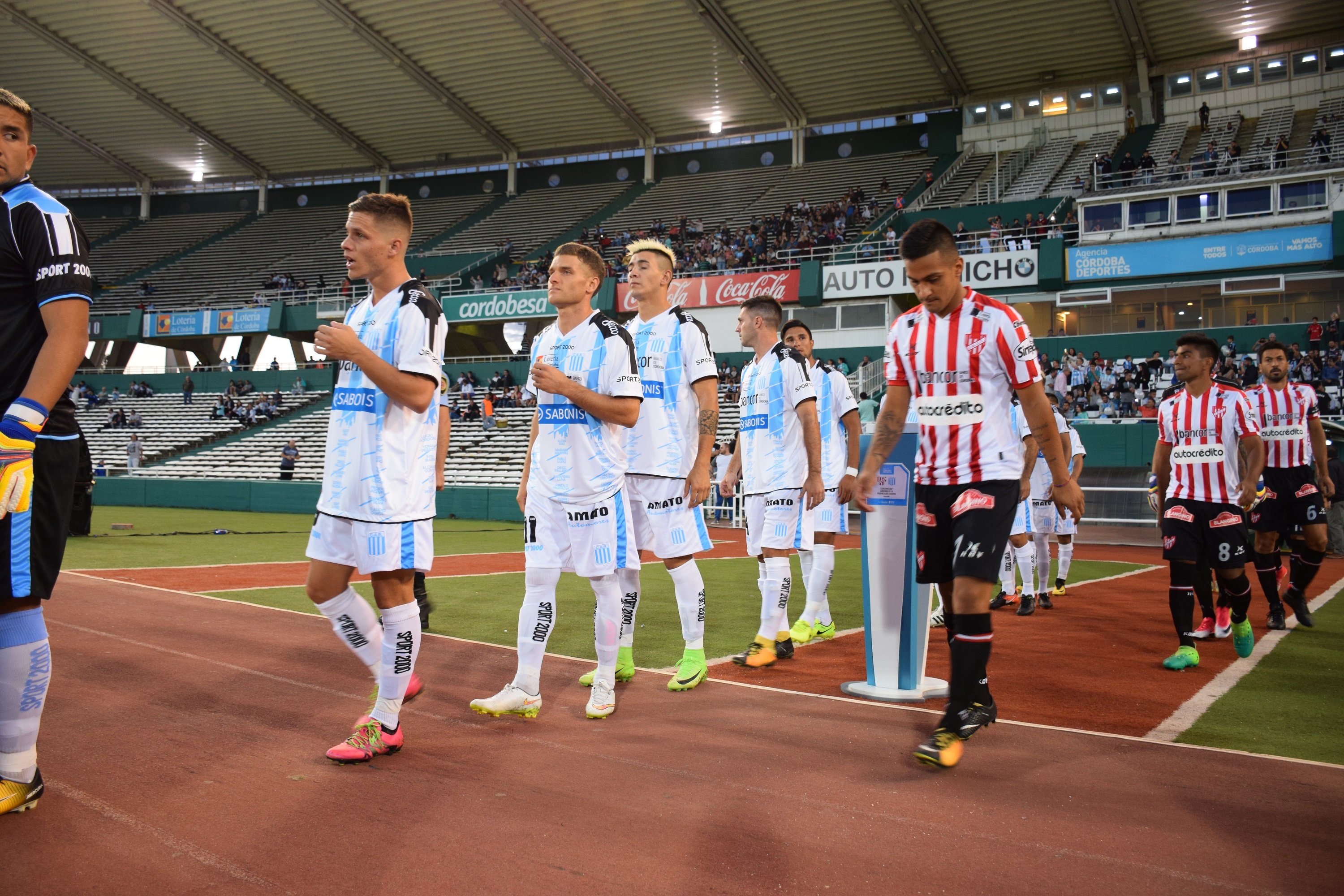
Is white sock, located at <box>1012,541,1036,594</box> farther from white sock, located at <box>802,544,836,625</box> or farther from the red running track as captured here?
the red running track

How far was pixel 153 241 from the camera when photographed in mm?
52250

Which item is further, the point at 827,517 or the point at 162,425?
the point at 162,425

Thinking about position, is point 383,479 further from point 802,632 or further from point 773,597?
point 802,632

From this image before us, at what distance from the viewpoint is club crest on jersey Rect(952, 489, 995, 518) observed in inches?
164

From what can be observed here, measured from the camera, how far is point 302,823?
3156mm

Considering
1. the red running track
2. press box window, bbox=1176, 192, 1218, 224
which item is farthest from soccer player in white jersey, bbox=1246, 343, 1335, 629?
press box window, bbox=1176, 192, 1218, 224

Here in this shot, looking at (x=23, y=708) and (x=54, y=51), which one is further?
(x=54, y=51)

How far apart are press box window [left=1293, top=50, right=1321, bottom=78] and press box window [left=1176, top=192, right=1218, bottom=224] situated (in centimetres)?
1110

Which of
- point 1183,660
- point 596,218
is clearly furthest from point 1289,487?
point 596,218

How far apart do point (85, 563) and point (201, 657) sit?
722 cm

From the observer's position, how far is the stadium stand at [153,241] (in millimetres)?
50531

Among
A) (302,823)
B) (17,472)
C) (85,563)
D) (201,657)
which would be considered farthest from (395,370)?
(85,563)

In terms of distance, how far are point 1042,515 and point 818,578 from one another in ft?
13.7

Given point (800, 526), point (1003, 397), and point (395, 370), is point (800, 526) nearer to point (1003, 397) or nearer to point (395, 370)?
point (1003, 397)
